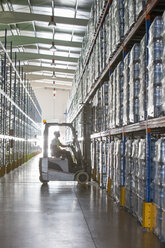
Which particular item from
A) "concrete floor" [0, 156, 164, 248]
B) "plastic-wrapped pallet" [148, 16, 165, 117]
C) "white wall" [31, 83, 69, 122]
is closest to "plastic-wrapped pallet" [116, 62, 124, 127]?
"concrete floor" [0, 156, 164, 248]

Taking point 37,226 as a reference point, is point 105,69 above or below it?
above

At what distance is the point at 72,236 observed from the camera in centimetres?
454

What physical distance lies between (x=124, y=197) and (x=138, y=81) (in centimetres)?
206

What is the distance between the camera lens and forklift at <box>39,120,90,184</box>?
33.6 feet

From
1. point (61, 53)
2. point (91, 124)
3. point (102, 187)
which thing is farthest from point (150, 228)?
point (61, 53)

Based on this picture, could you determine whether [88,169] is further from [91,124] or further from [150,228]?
[150,228]

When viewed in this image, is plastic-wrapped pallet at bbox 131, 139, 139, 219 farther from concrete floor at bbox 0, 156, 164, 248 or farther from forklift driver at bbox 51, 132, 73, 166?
forklift driver at bbox 51, 132, 73, 166

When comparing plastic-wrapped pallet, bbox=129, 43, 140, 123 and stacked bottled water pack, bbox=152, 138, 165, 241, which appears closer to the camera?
stacked bottled water pack, bbox=152, 138, 165, 241

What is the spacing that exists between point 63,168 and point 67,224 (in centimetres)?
533

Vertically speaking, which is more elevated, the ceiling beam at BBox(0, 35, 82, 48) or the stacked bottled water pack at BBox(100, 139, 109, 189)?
the ceiling beam at BBox(0, 35, 82, 48)

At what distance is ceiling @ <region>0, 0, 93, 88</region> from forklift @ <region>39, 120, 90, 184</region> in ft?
25.4

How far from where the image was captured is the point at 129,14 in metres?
5.73

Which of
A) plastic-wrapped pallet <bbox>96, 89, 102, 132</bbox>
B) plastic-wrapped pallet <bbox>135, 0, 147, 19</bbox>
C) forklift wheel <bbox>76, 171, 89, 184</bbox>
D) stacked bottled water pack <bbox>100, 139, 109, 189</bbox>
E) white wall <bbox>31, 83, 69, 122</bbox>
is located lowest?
forklift wheel <bbox>76, 171, 89, 184</bbox>

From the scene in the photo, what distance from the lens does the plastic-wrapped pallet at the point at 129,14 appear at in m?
5.43
